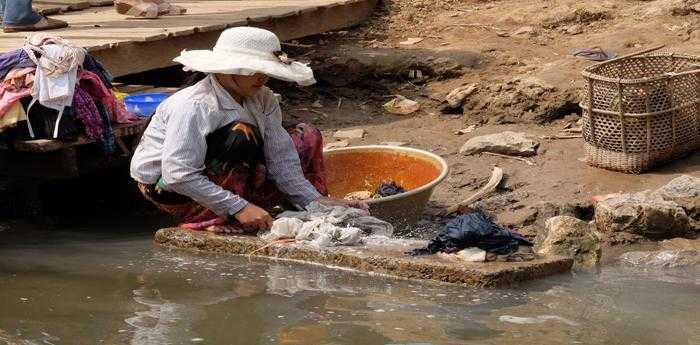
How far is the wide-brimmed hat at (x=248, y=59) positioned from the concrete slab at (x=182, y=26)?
2015 mm

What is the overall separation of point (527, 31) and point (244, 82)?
450 centimetres

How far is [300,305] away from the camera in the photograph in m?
5.26

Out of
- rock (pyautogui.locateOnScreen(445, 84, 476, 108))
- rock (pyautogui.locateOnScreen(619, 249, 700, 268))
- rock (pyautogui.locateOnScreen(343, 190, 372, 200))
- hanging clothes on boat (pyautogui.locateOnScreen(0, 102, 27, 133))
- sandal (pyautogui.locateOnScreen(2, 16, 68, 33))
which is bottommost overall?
rock (pyautogui.locateOnScreen(619, 249, 700, 268))

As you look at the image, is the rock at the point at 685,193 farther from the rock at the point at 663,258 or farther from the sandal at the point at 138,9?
the sandal at the point at 138,9

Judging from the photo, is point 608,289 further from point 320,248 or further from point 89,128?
point 89,128

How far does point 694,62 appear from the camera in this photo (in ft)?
25.2

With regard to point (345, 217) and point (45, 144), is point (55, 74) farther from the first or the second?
point (345, 217)

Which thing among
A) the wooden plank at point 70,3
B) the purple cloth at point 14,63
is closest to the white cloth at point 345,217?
the purple cloth at point 14,63

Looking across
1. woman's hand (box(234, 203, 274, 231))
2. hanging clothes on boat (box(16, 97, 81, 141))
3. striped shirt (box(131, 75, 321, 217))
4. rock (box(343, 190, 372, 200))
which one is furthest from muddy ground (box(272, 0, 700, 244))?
hanging clothes on boat (box(16, 97, 81, 141))

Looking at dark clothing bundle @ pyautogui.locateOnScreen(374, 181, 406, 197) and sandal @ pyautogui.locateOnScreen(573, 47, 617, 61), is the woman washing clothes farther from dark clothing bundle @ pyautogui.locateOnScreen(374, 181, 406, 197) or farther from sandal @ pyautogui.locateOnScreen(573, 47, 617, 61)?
sandal @ pyautogui.locateOnScreen(573, 47, 617, 61)

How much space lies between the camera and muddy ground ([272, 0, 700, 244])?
7379 mm

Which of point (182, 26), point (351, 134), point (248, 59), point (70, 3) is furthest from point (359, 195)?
point (70, 3)

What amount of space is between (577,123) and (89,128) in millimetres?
3350

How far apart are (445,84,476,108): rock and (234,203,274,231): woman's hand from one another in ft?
10.2
